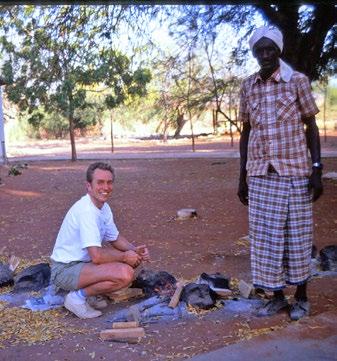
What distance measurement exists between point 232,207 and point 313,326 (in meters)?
5.41

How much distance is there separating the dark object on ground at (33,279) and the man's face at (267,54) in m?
2.66

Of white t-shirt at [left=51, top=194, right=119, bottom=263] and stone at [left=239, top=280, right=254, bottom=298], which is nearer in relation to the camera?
white t-shirt at [left=51, top=194, right=119, bottom=263]

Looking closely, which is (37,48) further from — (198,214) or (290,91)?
(290,91)

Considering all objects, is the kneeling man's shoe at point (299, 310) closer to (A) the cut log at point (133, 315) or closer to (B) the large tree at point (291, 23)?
(A) the cut log at point (133, 315)

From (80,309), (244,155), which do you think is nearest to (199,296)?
(80,309)

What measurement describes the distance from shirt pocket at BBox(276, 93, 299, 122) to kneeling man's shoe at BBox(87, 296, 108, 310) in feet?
6.31

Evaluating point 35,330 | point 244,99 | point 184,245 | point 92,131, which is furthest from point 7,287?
point 92,131

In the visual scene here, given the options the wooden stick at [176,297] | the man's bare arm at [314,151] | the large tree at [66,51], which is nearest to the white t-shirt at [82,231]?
the wooden stick at [176,297]

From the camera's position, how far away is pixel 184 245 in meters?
6.32

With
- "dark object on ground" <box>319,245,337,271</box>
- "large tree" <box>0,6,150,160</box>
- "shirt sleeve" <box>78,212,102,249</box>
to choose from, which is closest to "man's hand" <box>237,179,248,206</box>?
"shirt sleeve" <box>78,212,102,249</box>

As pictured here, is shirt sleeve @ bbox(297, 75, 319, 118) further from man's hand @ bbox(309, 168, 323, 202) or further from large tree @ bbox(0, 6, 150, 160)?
large tree @ bbox(0, 6, 150, 160)

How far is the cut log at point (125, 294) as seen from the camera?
4223mm

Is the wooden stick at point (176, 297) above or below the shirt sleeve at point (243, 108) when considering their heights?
below

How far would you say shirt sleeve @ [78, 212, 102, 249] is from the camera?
3795mm
